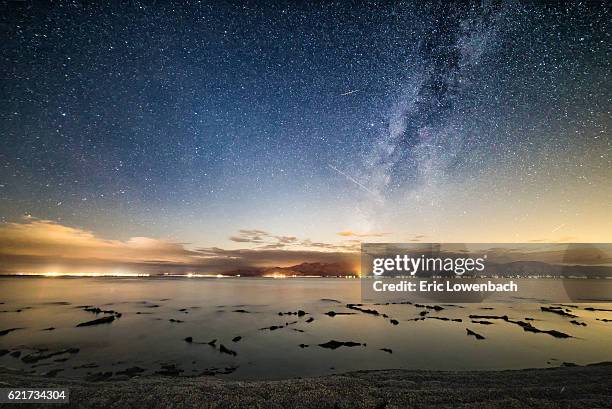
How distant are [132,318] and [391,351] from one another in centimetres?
2550

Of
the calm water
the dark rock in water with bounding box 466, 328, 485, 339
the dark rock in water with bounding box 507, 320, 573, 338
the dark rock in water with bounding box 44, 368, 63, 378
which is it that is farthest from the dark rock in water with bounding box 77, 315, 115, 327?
the dark rock in water with bounding box 507, 320, 573, 338

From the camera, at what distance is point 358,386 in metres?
8.48

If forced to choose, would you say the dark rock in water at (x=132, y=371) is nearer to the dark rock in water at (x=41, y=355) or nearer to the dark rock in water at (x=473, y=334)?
the dark rock in water at (x=41, y=355)

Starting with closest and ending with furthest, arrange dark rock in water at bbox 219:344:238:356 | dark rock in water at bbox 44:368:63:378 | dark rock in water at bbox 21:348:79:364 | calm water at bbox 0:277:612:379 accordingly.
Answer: dark rock in water at bbox 44:368:63:378 → calm water at bbox 0:277:612:379 → dark rock in water at bbox 21:348:79:364 → dark rock in water at bbox 219:344:238:356

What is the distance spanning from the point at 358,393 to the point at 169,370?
10.1 m

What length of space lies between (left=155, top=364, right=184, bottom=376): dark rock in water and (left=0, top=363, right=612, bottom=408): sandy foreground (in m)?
3.94

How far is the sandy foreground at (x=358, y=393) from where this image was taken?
7.17 metres

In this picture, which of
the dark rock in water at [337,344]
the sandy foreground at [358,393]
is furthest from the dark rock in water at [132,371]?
the dark rock in water at [337,344]

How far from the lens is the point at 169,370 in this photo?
43.2 ft

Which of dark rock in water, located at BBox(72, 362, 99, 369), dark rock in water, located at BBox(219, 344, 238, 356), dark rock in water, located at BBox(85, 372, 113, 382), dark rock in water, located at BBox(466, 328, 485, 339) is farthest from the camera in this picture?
dark rock in water, located at BBox(466, 328, 485, 339)

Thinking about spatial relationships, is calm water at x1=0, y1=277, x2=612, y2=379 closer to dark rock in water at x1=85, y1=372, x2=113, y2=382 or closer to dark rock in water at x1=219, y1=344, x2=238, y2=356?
dark rock in water at x1=219, y1=344, x2=238, y2=356

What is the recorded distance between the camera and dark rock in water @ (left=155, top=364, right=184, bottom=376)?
41.4 feet

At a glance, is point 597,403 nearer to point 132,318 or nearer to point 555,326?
point 555,326

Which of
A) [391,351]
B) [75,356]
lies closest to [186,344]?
[75,356]
